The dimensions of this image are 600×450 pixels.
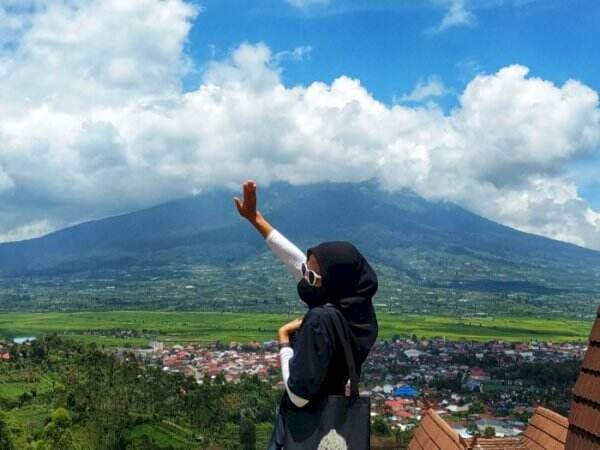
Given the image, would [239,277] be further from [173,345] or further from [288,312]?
[173,345]

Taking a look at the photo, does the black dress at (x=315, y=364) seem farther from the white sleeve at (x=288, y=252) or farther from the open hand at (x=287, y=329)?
the white sleeve at (x=288, y=252)

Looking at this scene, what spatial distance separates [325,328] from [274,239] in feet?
2.11

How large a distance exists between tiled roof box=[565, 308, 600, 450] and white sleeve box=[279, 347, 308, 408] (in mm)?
1227

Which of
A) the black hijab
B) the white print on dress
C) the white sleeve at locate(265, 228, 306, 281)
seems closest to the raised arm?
the white sleeve at locate(265, 228, 306, 281)

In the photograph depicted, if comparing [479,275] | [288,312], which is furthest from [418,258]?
[288,312]

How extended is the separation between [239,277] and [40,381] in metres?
122

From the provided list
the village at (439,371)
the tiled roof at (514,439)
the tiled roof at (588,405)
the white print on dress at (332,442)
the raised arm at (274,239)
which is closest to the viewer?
the white print on dress at (332,442)

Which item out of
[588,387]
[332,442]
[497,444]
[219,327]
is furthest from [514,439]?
Result: [219,327]

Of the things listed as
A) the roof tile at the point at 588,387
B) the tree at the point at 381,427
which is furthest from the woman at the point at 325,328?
the tree at the point at 381,427

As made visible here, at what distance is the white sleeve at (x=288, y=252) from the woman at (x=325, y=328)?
0.74 feet

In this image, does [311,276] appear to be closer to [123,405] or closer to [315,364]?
[315,364]

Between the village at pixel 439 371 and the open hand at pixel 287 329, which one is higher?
the open hand at pixel 287 329

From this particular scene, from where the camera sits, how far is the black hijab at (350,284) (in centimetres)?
271

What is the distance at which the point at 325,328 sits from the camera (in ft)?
8.59
